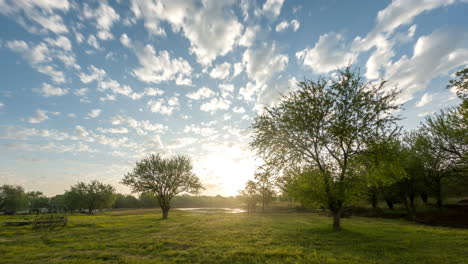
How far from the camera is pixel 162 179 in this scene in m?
46.0

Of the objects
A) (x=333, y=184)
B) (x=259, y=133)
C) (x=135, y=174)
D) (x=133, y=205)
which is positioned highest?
(x=259, y=133)

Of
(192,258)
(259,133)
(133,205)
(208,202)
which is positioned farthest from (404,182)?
(133,205)

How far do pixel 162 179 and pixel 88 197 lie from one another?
241ft

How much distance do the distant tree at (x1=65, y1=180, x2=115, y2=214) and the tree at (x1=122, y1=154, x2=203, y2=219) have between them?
65.1 m

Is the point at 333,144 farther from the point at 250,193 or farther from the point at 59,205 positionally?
the point at 59,205

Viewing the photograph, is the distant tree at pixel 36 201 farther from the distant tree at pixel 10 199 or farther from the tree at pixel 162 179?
the tree at pixel 162 179

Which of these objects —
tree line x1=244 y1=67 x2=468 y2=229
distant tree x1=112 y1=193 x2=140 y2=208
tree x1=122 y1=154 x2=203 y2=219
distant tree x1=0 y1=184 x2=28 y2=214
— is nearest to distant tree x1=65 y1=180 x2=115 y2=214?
distant tree x1=0 y1=184 x2=28 y2=214

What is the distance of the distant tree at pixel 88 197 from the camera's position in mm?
92375

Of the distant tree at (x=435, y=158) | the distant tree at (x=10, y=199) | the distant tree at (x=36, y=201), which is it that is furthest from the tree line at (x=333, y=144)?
the distant tree at (x=36, y=201)

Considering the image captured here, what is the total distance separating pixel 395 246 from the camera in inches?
555

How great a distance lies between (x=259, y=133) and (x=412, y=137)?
125ft

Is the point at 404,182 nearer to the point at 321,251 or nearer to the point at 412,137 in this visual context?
the point at 412,137

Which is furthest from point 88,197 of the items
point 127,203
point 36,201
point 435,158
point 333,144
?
point 435,158

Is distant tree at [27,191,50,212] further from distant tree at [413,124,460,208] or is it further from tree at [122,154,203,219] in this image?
distant tree at [413,124,460,208]
